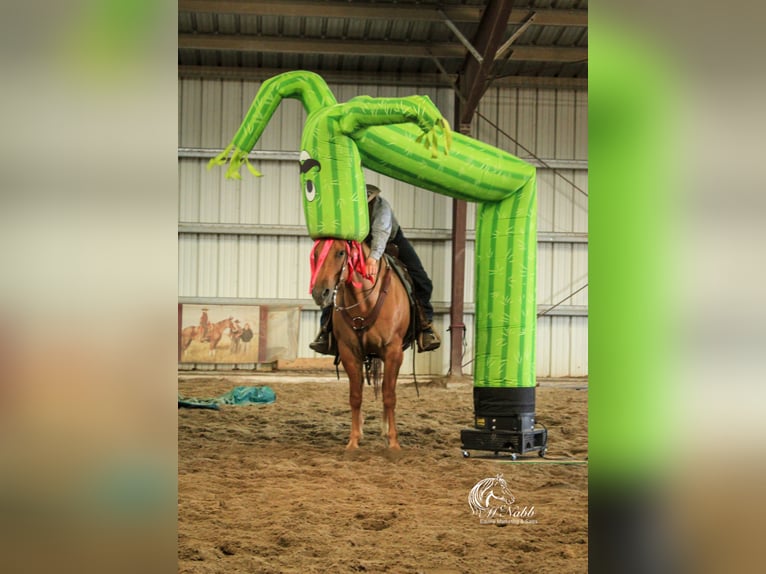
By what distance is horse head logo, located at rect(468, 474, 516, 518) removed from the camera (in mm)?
2506

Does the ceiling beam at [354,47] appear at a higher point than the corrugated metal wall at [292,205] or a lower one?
higher

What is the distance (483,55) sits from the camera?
4766 millimetres

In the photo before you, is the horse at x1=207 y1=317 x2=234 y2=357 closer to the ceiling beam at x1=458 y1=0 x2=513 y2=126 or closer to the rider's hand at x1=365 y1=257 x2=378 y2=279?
the ceiling beam at x1=458 y1=0 x2=513 y2=126

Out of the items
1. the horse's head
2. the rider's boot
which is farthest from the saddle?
the horse's head

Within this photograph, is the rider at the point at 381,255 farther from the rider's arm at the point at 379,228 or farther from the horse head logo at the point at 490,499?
the horse head logo at the point at 490,499

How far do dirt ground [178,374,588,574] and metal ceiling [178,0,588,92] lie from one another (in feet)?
8.18

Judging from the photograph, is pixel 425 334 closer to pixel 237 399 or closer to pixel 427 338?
pixel 427 338

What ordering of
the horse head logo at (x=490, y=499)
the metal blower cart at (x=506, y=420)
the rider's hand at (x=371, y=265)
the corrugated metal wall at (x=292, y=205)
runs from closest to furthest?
the horse head logo at (x=490, y=499) < the metal blower cart at (x=506, y=420) < the rider's hand at (x=371, y=265) < the corrugated metal wall at (x=292, y=205)

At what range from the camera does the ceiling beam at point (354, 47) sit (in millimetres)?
5020

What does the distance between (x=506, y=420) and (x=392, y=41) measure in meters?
3.10

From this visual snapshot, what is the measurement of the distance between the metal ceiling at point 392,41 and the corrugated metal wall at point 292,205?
16 cm

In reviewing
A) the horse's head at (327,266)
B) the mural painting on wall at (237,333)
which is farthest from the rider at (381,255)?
the mural painting on wall at (237,333)
